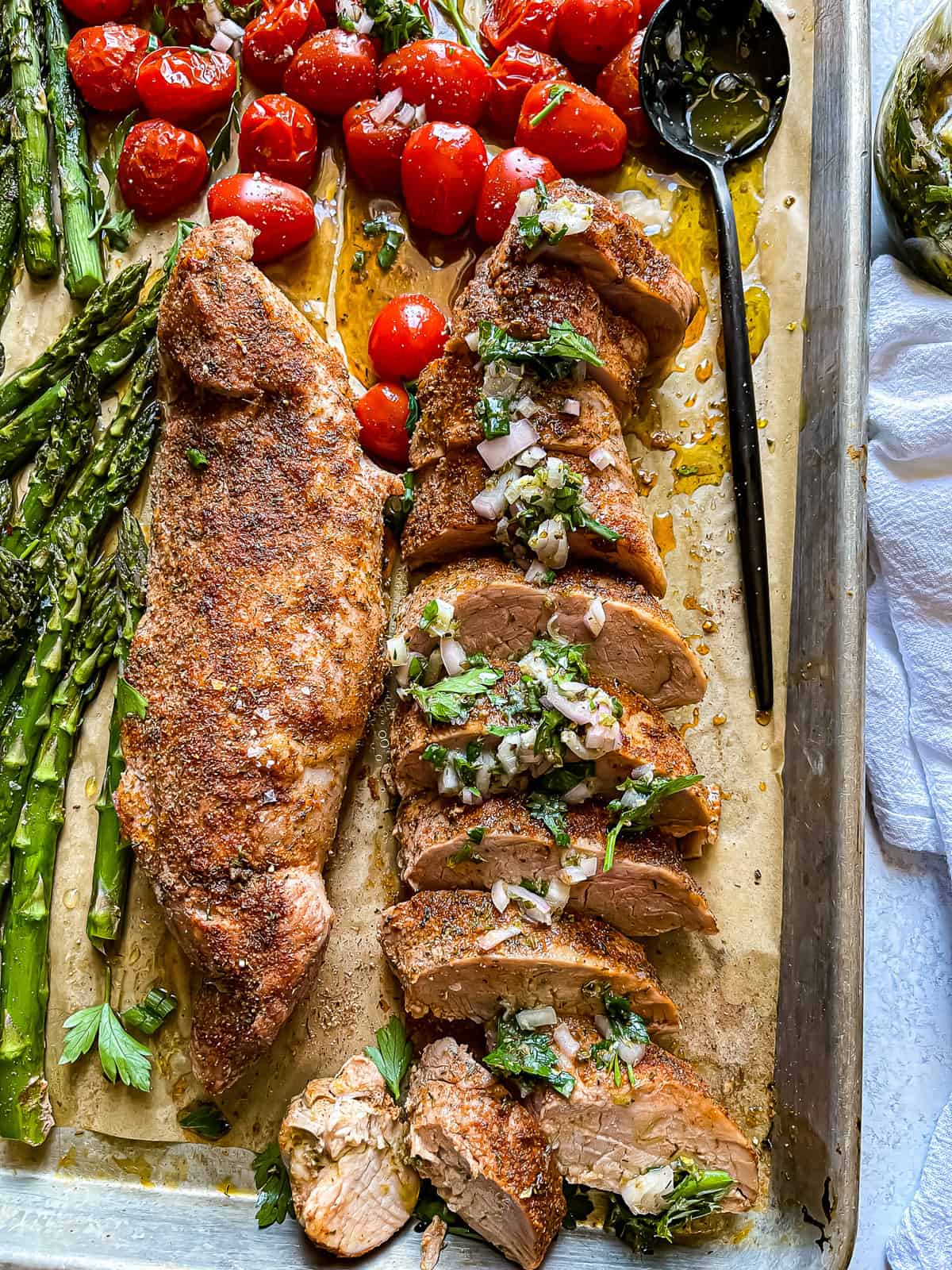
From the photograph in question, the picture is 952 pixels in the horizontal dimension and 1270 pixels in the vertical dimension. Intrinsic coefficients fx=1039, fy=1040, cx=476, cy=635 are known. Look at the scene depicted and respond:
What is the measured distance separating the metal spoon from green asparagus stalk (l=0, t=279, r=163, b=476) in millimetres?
2332

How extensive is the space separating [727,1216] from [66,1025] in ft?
8.31

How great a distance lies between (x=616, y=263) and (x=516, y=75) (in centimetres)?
128

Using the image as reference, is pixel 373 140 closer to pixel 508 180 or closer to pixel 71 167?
pixel 508 180

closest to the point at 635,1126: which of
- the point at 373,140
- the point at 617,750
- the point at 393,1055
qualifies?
the point at 393,1055

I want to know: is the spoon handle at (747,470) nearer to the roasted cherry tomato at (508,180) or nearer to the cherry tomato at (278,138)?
the roasted cherry tomato at (508,180)

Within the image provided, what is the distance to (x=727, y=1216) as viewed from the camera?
12.2 feet

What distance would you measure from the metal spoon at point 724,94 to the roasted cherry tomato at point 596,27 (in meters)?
0.14

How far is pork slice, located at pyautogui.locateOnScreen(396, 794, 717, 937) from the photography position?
358cm

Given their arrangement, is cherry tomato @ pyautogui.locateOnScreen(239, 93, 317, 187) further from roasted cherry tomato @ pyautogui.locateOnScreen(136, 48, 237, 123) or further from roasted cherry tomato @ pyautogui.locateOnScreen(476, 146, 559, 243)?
roasted cherry tomato @ pyautogui.locateOnScreen(476, 146, 559, 243)

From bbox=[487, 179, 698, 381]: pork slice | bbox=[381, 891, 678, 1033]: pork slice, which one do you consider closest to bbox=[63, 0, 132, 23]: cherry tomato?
bbox=[487, 179, 698, 381]: pork slice

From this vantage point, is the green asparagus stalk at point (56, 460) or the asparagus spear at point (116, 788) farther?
the green asparagus stalk at point (56, 460)

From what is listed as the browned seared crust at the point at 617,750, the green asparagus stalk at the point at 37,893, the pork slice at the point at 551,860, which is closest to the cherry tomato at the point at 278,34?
the green asparagus stalk at the point at 37,893

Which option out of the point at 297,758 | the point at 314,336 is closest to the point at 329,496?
the point at 314,336

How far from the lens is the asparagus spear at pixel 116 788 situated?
401 centimetres
